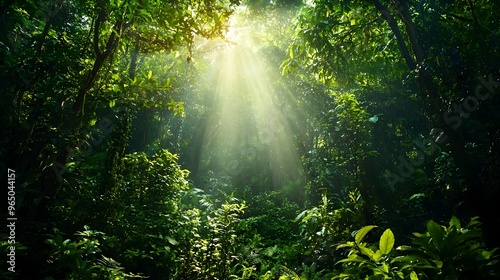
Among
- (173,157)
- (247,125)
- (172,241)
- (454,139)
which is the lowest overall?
(172,241)

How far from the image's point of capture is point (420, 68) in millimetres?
4992

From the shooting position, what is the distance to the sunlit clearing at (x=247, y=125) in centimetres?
1656

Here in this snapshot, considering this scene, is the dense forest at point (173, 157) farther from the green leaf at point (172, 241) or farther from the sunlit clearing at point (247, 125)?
the sunlit clearing at point (247, 125)

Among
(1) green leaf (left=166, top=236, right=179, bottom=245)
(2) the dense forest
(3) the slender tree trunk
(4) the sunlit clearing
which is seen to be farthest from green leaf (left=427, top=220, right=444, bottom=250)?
(4) the sunlit clearing

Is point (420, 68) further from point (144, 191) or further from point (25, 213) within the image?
point (25, 213)

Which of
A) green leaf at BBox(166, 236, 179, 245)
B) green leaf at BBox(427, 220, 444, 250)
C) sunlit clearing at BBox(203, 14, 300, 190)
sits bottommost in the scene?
green leaf at BBox(427, 220, 444, 250)

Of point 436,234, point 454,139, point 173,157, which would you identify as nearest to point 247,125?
point 173,157

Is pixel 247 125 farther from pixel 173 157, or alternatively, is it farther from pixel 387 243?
pixel 387 243

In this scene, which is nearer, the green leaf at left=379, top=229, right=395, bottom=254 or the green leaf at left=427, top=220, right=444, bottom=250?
the green leaf at left=427, top=220, right=444, bottom=250

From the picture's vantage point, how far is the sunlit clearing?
1656cm

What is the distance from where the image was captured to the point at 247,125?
79.7 feet

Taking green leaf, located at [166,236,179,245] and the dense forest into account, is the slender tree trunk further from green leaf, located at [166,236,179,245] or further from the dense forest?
green leaf, located at [166,236,179,245]

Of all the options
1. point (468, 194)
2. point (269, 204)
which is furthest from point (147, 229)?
point (269, 204)

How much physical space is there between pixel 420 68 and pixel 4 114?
6.26 m
